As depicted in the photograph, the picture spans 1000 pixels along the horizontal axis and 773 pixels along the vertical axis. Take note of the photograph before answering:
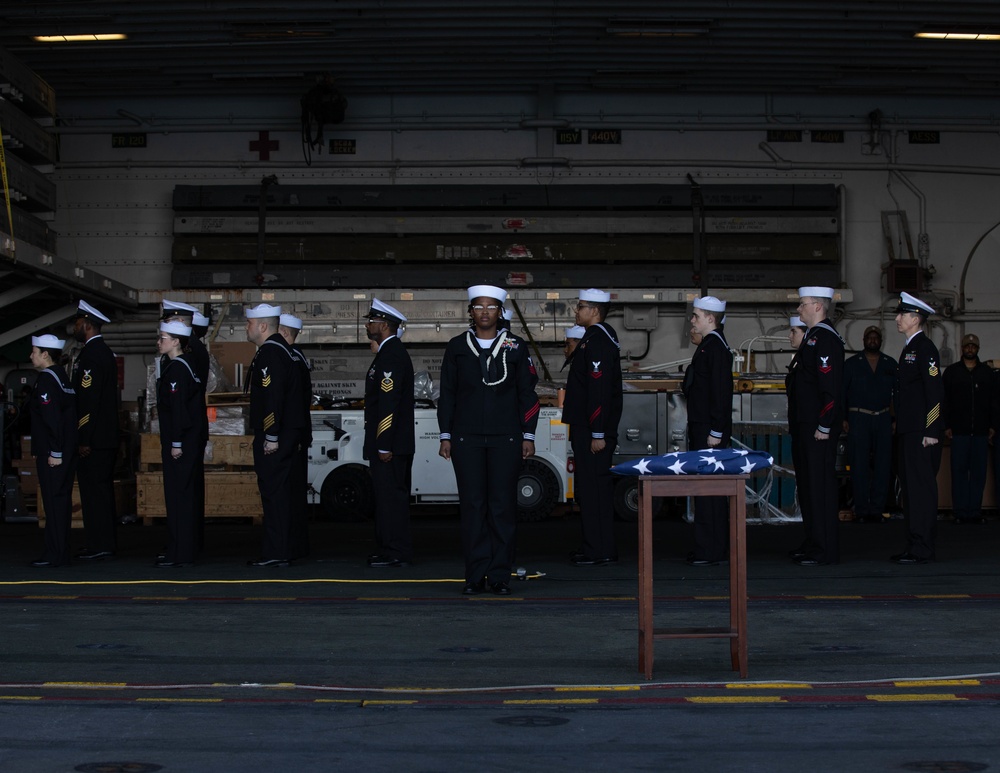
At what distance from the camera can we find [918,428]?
8.62m

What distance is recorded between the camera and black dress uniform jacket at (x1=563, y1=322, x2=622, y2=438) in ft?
28.1

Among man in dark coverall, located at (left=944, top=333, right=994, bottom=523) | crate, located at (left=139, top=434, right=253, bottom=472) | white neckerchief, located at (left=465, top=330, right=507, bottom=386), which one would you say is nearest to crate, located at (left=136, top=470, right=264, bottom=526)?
crate, located at (left=139, top=434, right=253, bottom=472)

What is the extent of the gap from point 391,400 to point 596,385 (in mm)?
1333

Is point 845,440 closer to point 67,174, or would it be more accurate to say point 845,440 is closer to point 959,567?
point 959,567

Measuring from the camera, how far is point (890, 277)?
15.7 meters

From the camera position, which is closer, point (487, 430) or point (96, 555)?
point (487, 430)

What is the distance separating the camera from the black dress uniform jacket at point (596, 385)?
856 centimetres

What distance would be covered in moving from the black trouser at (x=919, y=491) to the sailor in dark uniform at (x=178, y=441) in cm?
472

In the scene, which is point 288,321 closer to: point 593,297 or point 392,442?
point 392,442

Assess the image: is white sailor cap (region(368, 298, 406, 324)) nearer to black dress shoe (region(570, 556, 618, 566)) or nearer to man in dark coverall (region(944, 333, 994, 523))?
black dress shoe (region(570, 556, 618, 566))

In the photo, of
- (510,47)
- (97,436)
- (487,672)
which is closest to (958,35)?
(510,47)

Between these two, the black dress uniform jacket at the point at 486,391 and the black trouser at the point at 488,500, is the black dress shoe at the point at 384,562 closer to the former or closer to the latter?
the black trouser at the point at 488,500

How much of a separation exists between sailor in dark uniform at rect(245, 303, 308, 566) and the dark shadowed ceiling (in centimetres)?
521

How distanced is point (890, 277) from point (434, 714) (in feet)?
41.8
